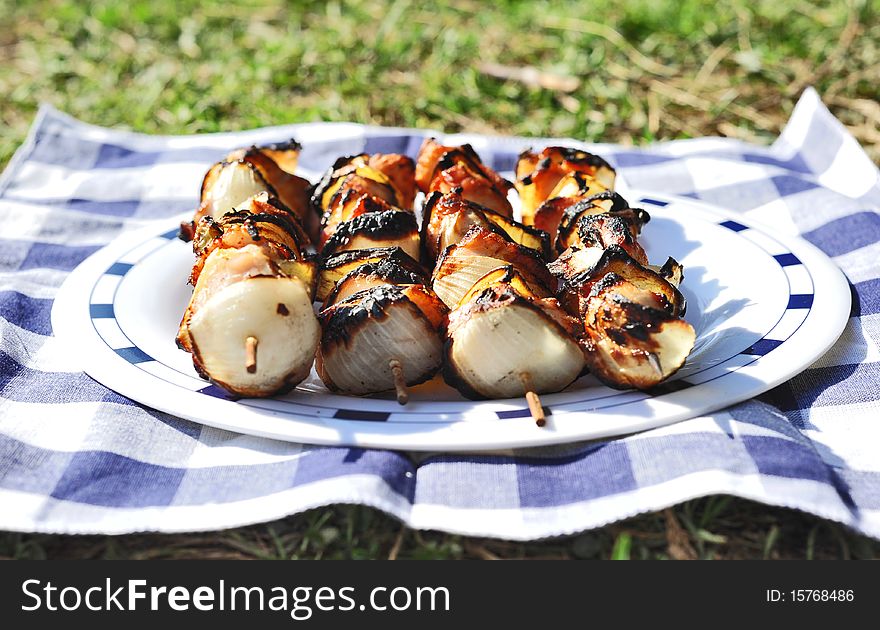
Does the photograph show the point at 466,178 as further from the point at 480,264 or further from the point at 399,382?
the point at 399,382

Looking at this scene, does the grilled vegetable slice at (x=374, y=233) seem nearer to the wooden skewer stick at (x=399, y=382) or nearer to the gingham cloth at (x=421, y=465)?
the wooden skewer stick at (x=399, y=382)

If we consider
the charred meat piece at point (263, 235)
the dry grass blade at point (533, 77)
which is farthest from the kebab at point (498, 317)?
the dry grass blade at point (533, 77)

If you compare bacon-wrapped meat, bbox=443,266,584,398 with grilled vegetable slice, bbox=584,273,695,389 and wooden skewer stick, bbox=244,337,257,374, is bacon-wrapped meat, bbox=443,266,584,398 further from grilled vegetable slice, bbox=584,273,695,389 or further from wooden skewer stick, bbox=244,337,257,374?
wooden skewer stick, bbox=244,337,257,374

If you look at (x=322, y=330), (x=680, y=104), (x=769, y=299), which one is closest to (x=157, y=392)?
(x=322, y=330)

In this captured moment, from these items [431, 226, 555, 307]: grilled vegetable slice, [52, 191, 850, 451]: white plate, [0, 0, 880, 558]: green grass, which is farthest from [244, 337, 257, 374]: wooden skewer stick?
[0, 0, 880, 558]: green grass

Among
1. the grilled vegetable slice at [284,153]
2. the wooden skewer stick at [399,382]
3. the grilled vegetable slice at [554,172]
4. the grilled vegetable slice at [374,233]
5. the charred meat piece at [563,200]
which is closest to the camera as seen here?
the wooden skewer stick at [399,382]

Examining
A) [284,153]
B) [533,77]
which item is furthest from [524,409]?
[533,77]
